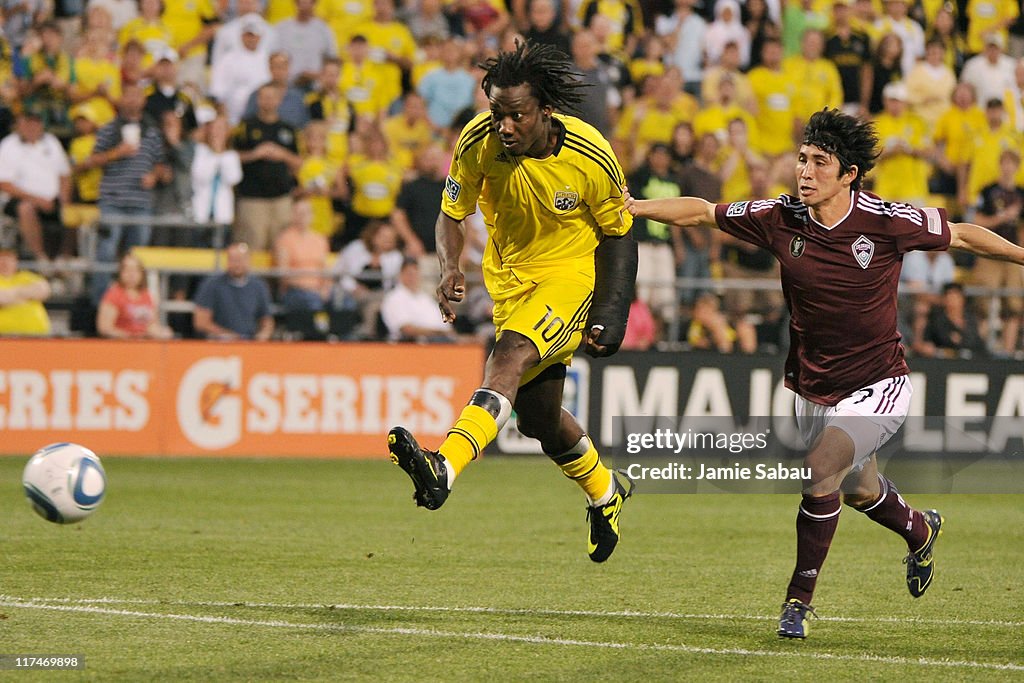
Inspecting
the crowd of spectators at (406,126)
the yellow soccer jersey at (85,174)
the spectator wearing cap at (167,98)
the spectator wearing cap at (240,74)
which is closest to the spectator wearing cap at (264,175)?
the crowd of spectators at (406,126)

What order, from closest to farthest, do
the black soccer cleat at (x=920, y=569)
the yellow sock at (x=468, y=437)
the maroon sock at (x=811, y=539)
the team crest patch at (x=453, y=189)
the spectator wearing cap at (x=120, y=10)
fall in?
the yellow sock at (x=468, y=437) < the maroon sock at (x=811, y=539) < the black soccer cleat at (x=920, y=569) < the team crest patch at (x=453, y=189) < the spectator wearing cap at (x=120, y=10)

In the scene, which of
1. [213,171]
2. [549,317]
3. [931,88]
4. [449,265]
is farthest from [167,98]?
[549,317]

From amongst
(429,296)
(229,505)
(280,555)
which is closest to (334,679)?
(280,555)

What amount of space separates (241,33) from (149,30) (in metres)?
1.09

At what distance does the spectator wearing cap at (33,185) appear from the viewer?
16297 millimetres

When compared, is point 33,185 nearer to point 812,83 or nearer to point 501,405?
point 812,83

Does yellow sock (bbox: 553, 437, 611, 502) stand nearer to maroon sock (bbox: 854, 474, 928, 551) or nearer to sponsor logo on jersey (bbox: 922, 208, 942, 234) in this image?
maroon sock (bbox: 854, 474, 928, 551)

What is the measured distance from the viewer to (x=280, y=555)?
31.6ft

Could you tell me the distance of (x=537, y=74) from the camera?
749 centimetres

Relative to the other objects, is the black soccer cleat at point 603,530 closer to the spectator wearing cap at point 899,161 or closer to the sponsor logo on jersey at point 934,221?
the sponsor logo on jersey at point 934,221

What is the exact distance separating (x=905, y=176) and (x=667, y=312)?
4.06 m

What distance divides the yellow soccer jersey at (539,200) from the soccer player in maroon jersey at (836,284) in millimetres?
412

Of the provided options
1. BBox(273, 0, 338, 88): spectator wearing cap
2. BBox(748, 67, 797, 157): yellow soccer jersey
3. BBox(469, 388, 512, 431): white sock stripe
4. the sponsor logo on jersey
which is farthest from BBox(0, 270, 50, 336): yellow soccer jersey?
the sponsor logo on jersey

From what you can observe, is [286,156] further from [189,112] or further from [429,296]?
[429,296]
